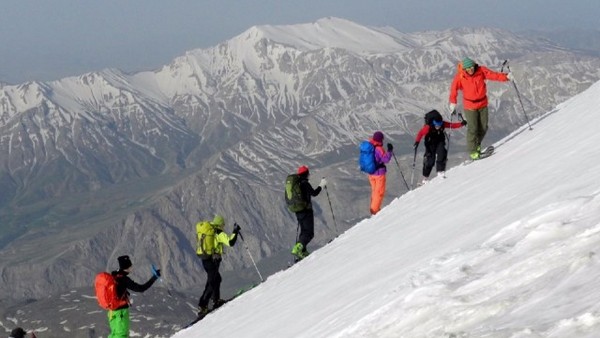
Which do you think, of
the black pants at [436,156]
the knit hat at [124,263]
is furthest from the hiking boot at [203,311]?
the black pants at [436,156]

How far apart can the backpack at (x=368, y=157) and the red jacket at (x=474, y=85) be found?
3178 mm

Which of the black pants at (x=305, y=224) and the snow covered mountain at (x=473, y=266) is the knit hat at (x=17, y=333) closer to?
the snow covered mountain at (x=473, y=266)

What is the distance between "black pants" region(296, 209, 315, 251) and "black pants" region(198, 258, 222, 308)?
2939 millimetres

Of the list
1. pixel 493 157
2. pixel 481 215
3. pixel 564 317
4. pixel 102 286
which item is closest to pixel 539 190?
pixel 481 215

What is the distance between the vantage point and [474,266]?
768cm

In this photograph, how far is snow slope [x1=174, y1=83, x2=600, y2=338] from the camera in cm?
581

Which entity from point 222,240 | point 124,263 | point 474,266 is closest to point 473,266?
point 474,266

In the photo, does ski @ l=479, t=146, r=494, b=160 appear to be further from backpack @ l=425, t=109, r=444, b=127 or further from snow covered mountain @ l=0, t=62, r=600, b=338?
backpack @ l=425, t=109, r=444, b=127

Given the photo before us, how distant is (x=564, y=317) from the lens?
192 inches

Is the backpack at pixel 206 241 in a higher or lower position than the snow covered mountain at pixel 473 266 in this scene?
higher

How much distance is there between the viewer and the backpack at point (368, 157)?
74.5 ft

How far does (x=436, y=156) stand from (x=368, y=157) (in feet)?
7.30

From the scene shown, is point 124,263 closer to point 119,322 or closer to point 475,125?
point 119,322

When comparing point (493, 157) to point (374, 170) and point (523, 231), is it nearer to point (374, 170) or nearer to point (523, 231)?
point (374, 170)
